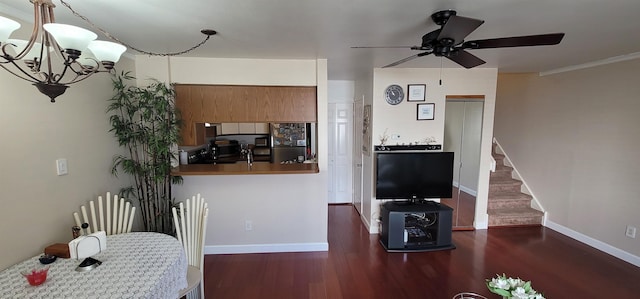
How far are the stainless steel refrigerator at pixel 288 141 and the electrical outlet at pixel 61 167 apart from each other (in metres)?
3.13

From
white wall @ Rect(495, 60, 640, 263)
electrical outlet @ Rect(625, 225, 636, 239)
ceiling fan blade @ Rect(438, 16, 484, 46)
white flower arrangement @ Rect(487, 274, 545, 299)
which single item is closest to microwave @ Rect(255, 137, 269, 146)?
ceiling fan blade @ Rect(438, 16, 484, 46)

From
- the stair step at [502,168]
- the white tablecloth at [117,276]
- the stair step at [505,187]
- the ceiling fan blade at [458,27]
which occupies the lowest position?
the stair step at [505,187]

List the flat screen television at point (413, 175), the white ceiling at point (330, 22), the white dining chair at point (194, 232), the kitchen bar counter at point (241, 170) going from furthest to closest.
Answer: the flat screen television at point (413, 175)
the kitchen bar counter at point (241, 170)
the white dining chair at point (194, 232)
the white ceiling at point (330, 22)

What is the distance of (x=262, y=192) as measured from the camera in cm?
315

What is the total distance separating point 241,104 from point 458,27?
2275mm

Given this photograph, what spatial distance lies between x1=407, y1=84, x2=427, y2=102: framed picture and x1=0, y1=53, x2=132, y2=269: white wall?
3.36m

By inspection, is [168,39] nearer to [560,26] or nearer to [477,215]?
[560,26]

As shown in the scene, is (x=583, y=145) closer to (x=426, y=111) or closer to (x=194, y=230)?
(x=426, y=111)

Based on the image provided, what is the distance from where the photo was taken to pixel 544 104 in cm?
391

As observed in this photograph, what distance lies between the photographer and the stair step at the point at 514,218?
13.1 ft

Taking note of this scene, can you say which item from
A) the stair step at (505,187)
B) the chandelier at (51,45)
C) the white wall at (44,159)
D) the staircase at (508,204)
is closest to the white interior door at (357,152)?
the staircase at (508,204)

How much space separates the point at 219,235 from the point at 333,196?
240 centimetres

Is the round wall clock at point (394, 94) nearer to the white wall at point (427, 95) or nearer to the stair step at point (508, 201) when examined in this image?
the white wall at point (427, 95)

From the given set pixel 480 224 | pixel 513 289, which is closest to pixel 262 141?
pixel 480 224
